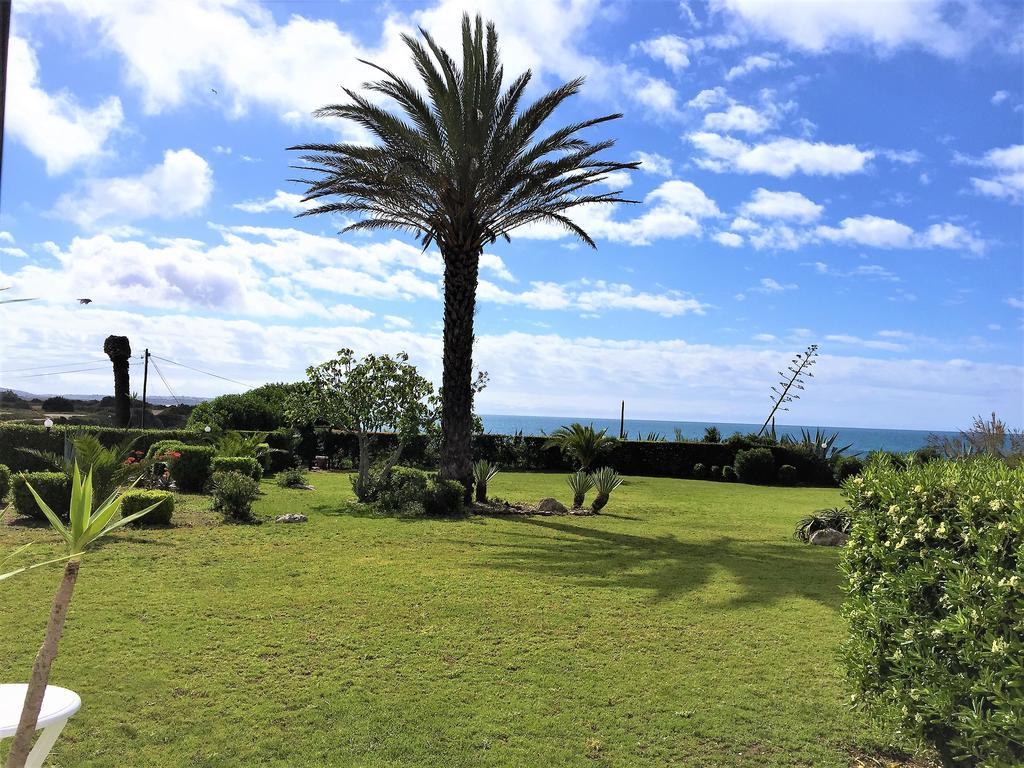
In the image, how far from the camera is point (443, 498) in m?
14.3

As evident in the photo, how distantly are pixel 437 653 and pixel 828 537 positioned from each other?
8458 millimetres

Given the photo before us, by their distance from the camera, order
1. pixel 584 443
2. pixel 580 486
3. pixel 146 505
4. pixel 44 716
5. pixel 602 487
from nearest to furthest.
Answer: pixel 44 716 → pixel 146 505 → pixel 602 487 → pixel 580 486 → pixel 584 443

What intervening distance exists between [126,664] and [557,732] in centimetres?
329

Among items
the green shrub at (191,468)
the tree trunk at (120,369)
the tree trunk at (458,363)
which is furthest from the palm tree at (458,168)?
the tree trunk at (120,369)

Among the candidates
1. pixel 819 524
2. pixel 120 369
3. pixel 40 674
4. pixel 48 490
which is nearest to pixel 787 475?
pixel 819 524

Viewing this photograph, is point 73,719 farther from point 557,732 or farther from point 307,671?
point 557,732

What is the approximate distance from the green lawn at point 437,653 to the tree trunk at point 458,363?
4944 mm

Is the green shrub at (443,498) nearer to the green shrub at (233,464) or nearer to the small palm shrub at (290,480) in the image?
the green shrub at (233,464)

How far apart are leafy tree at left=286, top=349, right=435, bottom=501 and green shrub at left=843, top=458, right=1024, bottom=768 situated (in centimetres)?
1218

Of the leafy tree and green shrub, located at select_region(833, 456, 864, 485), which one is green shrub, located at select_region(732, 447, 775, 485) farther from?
the leafy tree

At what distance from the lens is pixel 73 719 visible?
4453 mm

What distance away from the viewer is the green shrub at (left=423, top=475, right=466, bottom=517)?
14242mm

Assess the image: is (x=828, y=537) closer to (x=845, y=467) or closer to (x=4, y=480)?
(x=845, y=467)

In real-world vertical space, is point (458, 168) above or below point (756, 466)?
above
